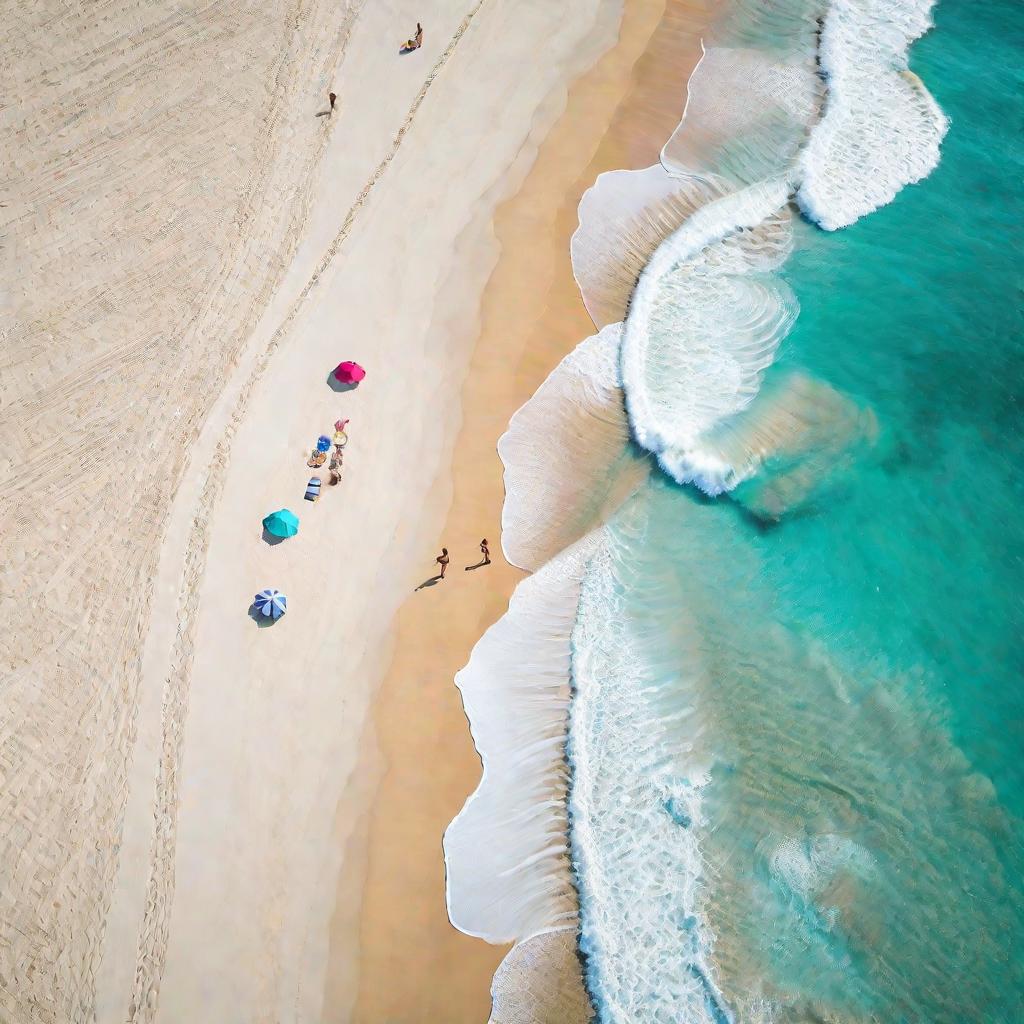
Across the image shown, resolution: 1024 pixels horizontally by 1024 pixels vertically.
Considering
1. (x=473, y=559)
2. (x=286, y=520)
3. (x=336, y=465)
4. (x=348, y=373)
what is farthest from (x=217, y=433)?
(x=473, y=559)

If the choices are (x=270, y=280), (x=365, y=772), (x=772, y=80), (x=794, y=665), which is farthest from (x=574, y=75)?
(x=365, y=772)

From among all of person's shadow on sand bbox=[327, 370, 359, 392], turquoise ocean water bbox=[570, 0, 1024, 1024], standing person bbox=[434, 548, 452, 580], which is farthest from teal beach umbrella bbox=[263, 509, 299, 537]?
turquoise ocean water bbox=[570, 0, 1024, 1024]

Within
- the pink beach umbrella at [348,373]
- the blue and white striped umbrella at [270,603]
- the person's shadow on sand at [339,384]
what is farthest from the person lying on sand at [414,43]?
the blue and white striped umbrella at [270,603]

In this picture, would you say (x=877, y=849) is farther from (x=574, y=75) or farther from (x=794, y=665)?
(x=574, y=75)

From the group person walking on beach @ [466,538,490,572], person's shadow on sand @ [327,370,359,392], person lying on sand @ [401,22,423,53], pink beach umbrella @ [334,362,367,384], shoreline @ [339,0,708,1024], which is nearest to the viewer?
shoreline @ [339,0,708,1024]

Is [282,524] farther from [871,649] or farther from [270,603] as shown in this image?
[871,649]

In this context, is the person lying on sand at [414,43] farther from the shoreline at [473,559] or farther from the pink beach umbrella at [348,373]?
the pink beach umbrella at [348,373]

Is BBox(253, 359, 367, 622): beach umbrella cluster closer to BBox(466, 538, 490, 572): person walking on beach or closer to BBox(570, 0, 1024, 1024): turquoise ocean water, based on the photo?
BBox(466, 538, 490, 572): person walking on beach
